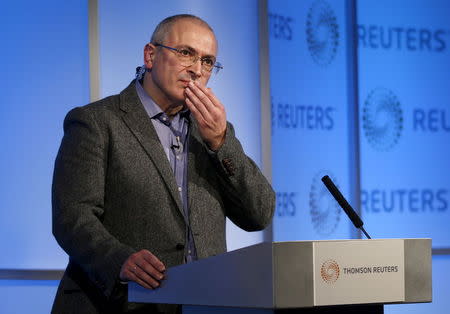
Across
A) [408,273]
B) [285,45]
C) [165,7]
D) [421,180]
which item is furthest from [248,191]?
[421,180]

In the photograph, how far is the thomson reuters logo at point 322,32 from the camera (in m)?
4.47

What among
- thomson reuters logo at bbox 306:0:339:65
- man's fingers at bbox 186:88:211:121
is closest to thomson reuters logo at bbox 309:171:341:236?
thomson reuters logo at bbox 306:0:339:65

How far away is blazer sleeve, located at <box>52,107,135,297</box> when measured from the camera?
77.4 inches

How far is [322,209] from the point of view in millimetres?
4445

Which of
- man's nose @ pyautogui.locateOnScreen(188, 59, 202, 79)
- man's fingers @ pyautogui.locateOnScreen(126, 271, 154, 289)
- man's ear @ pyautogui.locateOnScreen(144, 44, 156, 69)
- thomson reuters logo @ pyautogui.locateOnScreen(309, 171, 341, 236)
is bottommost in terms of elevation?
man's fingers @ pyautogui.locateOnScreen(126, 271, 154, 289)

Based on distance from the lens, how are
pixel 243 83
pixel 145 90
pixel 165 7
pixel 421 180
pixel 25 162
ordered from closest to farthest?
pixel 145 90
pixel 25 162
pixel 165 7
pixel 243 83
pixel 421 180

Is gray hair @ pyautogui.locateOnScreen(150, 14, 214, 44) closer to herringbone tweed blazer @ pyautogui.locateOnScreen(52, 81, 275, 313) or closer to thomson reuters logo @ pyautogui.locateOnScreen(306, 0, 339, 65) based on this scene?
herringbone tweed blazer @ pyautogui.locateOnScreen(52, 81, 275, 313)

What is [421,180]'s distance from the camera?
15.9 feet

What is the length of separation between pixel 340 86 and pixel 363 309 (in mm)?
3036

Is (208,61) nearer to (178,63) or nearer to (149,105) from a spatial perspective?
(178,63)

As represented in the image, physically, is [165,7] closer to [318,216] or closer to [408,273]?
[318,216]

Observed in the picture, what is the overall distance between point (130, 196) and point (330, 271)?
843 mm

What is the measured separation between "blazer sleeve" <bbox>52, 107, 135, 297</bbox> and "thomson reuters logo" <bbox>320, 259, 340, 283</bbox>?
0.60m

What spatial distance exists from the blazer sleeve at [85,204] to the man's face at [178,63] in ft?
0.82
